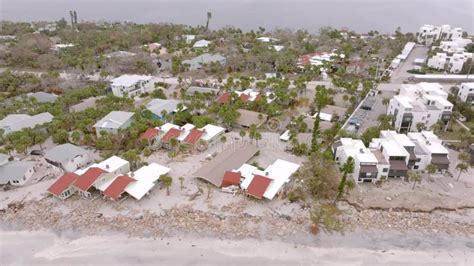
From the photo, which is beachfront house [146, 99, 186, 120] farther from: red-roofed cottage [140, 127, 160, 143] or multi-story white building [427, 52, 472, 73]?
multi-story white building [427, 52, 472, 73]

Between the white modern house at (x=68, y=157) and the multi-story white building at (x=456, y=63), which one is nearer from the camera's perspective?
the white modern house at (x=68, y=157)

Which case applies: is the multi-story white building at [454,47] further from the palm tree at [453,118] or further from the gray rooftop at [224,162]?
the gray rooftop at [224,162]

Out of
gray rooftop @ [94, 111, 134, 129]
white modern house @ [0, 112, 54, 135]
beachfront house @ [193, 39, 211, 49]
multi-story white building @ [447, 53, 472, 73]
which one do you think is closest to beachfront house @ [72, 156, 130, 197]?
gray rooftop @ [94, 111, 134, 129]

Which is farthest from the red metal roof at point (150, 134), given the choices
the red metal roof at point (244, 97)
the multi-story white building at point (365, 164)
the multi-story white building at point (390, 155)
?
the multi-story white building at point (365, 164)

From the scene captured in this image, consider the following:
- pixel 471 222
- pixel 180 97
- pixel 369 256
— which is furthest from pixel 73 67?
pixel 471 222

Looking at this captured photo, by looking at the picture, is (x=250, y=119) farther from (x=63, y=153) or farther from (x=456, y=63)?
(x=456, y=63)

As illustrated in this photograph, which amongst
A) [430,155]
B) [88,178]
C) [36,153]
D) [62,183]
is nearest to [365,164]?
[430,155]

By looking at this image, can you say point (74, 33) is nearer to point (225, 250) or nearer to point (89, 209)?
point (89, 209)
